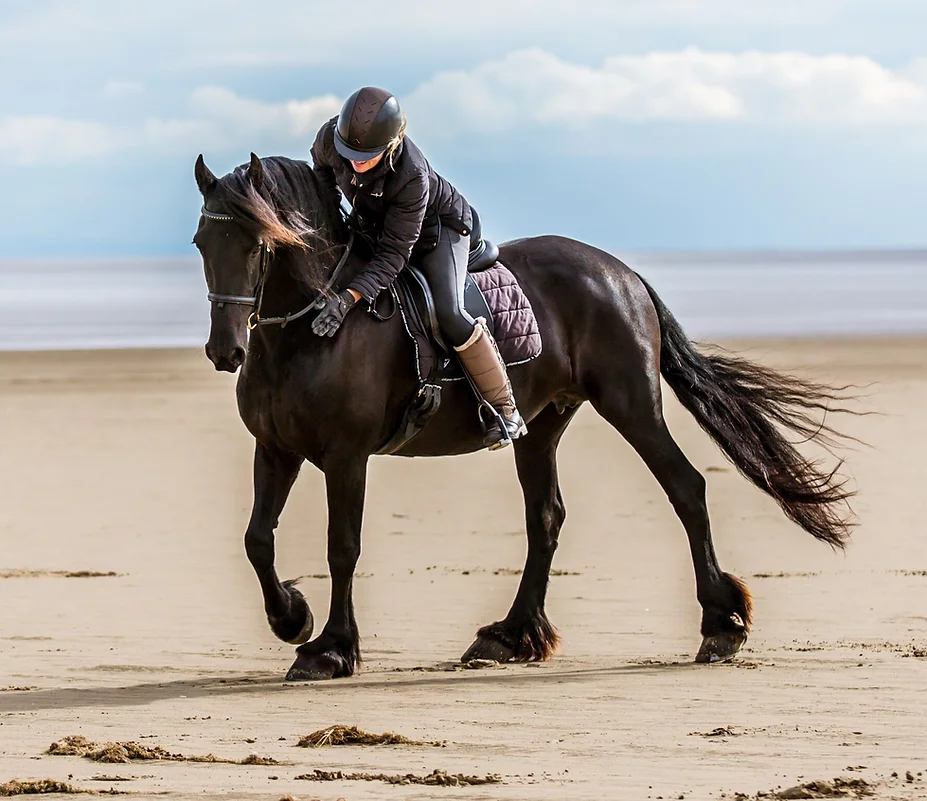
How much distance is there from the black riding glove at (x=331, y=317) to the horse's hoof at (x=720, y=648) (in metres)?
2.25

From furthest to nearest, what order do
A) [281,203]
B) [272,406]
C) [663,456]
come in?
[663,456] < [272,406] < [281,203]

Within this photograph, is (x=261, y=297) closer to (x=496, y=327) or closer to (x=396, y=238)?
(x=396, y=238)

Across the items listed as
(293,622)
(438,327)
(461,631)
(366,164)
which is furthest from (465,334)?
(461,631)

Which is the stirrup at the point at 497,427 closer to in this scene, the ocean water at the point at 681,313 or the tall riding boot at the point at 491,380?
the tall riding boot at the point at 491,380

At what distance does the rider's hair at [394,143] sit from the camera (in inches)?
261

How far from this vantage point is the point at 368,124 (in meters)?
→ 6.55

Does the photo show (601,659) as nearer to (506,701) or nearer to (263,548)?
(506,701)

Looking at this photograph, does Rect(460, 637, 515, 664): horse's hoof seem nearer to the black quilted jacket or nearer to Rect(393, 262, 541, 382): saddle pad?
Rect(393, 262, 541, 382): saddle pad

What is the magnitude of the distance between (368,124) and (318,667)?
7.55 ft

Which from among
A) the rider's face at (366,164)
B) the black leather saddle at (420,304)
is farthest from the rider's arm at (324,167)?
the black leather saddle at (420,304)

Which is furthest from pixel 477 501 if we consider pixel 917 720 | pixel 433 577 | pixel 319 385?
pixel 917 720

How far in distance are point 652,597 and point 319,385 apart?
9.43 ft

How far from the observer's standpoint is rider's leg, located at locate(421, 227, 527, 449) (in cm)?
692

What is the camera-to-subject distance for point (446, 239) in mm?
7043
